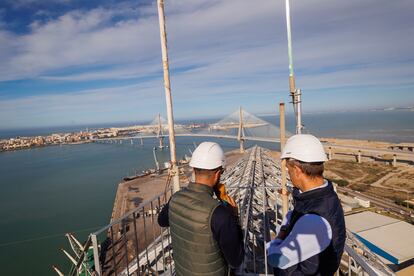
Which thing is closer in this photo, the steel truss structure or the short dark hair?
the short dark hair

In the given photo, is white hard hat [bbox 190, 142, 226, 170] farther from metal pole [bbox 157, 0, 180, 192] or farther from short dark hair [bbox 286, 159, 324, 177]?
metal pole [bbox 157, 0, 180, 192]

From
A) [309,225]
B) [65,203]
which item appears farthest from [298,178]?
[65,203]

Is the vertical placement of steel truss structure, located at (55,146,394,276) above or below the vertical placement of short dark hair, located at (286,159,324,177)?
below

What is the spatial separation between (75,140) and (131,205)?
80.8 meters

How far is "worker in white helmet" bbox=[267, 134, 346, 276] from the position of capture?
3.89ft

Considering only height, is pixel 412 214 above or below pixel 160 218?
below

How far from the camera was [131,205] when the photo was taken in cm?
2106

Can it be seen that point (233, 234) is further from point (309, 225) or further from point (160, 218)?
point (160, 218)

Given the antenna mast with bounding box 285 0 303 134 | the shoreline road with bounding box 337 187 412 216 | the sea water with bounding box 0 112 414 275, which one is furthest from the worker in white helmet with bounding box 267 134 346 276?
the shoreline road with bounding box 337 187 412 216

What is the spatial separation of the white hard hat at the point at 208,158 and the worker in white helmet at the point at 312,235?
0.49m

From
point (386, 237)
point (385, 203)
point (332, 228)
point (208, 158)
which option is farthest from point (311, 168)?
point (385, 203)

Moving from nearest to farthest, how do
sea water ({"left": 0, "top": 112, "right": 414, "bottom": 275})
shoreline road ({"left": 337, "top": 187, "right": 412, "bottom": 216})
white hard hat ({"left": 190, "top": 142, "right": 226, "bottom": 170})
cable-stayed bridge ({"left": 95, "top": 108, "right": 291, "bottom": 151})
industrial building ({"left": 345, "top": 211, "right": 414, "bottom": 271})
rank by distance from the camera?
1. white hard hat ({"left": 190, "top": 142, "right": 226, "bottom": 170})
2. industrial building ({"left": 345, "top": 211, "right": 414, "bottom": 271})
3. sea water ({"left": 0, "top": 112, "right": 414, "bottom": 275})
4. shoreline road ({"left": 337, "top": 187, "right": 412, "bottom": 216})
5. cable-stayed bridge ({"left": 95, "top": 108, "right": 291, "bottom": 151})

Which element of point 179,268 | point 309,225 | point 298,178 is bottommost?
point 179,268

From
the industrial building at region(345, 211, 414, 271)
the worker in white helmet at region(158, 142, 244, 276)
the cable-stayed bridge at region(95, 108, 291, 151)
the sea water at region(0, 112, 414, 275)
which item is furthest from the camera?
the cable-stayed bridge at region(95, 108, 291, 151)
